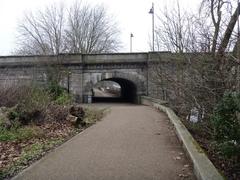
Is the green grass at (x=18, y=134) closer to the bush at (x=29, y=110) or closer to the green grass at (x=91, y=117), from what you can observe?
the bush at (x=29, y=110)

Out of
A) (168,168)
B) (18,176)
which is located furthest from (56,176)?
(168,168)

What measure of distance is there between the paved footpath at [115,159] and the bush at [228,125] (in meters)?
0.72

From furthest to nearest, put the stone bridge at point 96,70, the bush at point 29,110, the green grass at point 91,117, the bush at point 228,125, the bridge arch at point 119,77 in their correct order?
the bridge arch at point 119,77 → the stone bridge at point 96,70 → the green grass at point 91,117 → the bush at point 29,110 → the bush at point 228,125

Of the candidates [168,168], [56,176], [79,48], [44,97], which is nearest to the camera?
[56,176]

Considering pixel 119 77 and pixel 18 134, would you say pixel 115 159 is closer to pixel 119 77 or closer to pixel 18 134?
pixel 18 134

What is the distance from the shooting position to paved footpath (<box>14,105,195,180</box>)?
550 cm

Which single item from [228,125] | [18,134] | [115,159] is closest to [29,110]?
[18,134]

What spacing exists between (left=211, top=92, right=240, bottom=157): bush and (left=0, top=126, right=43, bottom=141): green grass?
5228mm

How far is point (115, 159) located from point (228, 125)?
2196 millimetres

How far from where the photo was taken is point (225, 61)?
8.45 m

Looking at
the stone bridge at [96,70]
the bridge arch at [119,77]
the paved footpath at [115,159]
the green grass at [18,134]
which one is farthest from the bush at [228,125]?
the bridge arch at [119,77]

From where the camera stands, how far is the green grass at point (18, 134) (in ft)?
30.0

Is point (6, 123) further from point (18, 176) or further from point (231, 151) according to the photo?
point (231, 151)

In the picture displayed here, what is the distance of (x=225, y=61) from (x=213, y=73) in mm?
736
